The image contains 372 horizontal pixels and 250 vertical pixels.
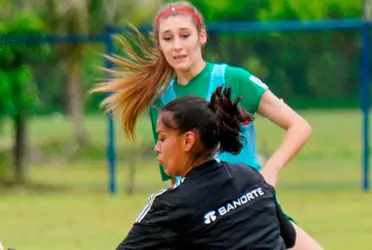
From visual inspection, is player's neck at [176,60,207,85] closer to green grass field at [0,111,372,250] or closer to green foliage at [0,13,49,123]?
green grass field at [0,111,372,250]

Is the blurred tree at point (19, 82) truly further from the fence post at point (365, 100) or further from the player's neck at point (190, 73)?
the player's neck at point (190, 73)

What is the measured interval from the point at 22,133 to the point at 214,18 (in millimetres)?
4712

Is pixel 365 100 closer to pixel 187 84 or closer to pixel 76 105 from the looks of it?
pixel 187 84

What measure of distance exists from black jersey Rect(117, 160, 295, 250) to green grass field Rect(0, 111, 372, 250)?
5.55 meters

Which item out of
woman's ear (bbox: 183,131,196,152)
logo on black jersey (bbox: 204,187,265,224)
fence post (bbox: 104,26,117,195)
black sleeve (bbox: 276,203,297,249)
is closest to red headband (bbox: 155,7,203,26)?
black sleeve (bbox: 276,203,297,249)

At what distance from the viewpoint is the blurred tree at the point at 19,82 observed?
1455 cm

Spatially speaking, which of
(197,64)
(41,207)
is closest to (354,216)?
(41,207)

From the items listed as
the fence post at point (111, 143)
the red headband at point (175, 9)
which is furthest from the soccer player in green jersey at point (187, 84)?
the fence post at point (111, 143)

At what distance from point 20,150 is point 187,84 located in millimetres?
10095

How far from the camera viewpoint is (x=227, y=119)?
3.94 metres

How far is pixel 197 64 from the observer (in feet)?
17.3

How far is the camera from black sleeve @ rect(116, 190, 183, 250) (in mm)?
3707

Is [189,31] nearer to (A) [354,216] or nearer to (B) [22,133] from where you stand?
(A) [354,216]

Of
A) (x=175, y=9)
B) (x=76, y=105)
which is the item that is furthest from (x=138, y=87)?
(x=76, y=105)
